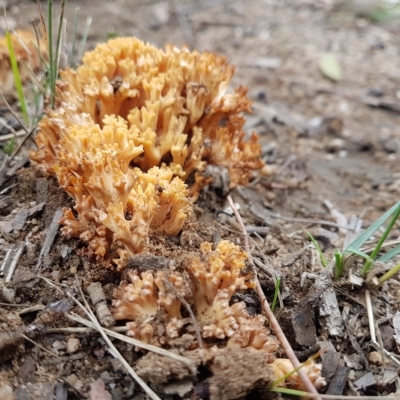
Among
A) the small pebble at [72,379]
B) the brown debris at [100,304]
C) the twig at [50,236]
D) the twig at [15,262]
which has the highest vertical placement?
the twig at [50,236]

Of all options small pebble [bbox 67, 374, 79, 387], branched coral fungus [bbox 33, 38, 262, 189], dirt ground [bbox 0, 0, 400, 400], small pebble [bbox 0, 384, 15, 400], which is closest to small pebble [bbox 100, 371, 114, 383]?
dirt ground [bbox 0, 0, 400, 400]

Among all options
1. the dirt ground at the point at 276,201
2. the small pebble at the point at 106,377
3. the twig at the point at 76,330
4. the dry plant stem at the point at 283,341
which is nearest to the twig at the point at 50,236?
the dirt ground at the point at 276,201

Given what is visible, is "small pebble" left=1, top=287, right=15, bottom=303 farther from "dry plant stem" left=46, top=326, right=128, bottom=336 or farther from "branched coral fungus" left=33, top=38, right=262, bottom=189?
Answer: "branched coral fungus" left=33, top=38, right=262, bottom=189

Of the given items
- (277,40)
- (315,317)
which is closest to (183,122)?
(315,317)

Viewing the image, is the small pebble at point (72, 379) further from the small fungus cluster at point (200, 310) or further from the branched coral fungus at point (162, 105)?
the branched coral fungus at point (162, 105)

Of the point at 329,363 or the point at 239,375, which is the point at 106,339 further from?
the point at 329,363

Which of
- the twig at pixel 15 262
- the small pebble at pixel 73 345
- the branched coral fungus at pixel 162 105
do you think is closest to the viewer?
the small pebble at pixel 73 345

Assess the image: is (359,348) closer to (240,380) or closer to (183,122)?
(240,380)
